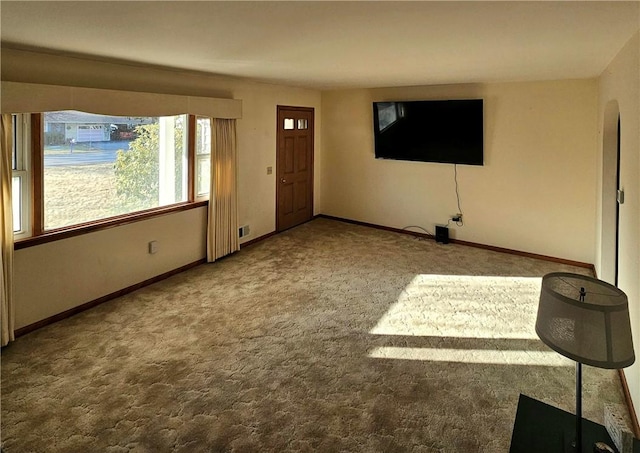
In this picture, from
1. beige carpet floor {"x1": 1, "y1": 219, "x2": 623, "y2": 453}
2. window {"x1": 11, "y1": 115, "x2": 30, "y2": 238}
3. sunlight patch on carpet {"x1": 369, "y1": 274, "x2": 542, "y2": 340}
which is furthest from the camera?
sunlight patch on carpet {"x1": 369, "y1": 274, "x2": 542, "y2": 340}

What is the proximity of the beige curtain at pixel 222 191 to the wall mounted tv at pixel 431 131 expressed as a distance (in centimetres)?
247

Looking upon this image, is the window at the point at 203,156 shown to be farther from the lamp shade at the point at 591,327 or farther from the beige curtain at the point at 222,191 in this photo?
the lamp shade at the point at 591,327

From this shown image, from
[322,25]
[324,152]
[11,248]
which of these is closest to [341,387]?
[322,25]

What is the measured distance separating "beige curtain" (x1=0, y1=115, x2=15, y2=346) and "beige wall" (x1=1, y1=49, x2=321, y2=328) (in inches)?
6.3

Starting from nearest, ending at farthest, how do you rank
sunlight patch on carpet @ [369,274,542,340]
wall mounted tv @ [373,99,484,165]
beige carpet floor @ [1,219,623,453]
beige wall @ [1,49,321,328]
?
beige carpet floor @ [1,219,623,453] < beige wall @ [1,49,321,328] < sunlight patch on carpet @ [369,274,542,340] < wall mounted tv @ [373,99,484,165]

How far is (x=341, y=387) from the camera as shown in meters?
2.90

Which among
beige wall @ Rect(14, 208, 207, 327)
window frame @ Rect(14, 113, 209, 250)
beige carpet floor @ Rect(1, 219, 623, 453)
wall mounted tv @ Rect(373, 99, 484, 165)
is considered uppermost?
wall mounted tv @ Rect(373, 99, 484, 165)

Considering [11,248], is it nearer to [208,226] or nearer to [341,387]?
[208,226]

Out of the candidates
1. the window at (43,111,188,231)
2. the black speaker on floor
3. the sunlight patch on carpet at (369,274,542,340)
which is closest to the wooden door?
the window at (43,111,188,231)

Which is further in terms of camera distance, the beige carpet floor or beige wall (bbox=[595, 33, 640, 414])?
beige wall (bbox=[595, 33, 640, 414])

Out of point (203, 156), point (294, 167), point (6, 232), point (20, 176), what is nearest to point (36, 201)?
point (20, 176)

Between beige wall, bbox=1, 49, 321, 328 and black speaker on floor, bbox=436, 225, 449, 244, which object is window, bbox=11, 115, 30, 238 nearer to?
beige wall, bbox=1, 49, 321, 328

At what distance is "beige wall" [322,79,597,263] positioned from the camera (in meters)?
5.37

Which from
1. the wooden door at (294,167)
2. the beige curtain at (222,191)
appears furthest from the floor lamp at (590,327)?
the wooden door at (294,167)
